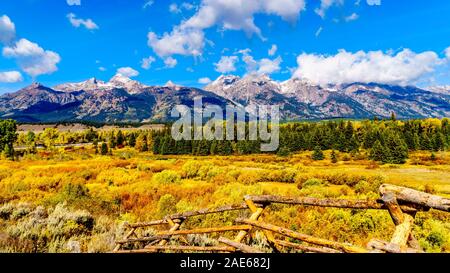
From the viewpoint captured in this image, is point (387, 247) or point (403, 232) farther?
point (403, 232)

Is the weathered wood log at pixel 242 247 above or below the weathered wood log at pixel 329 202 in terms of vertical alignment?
below

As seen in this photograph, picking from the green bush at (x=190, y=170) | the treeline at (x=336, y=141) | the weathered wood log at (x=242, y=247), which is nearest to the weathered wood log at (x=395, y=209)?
the weathered wood log at (x=242, y=247)

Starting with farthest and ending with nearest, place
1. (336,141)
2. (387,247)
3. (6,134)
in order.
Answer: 1. (336,141)
2. (6,134)
3. (387,247)

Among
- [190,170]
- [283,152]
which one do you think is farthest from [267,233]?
[283,152]

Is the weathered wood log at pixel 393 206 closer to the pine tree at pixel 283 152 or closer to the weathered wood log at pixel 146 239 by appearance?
the weathered wood log at pixel 146 239

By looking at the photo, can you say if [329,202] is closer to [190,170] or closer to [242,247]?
[242,247]

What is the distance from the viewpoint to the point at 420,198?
11.7 ft

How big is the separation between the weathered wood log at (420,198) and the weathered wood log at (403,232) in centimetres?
23

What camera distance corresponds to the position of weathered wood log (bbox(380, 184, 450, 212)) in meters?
3.45

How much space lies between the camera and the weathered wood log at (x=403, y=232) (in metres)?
3.50

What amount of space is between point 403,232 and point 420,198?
0.44 meters

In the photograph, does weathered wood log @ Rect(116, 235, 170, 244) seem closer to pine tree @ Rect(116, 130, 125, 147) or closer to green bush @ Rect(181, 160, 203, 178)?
green bush @ Rect(181, 160, 203, 178)

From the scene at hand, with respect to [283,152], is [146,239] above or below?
above

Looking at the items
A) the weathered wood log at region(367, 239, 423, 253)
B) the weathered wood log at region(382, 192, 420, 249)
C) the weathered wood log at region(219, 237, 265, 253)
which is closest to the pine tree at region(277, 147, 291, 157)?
the weathered wood log at region(219, 237, 265, 253)
